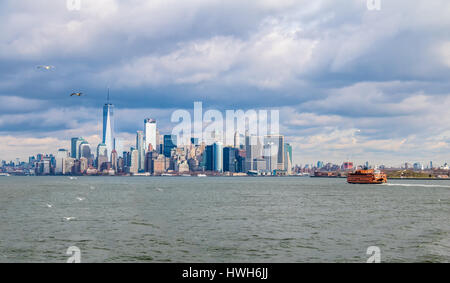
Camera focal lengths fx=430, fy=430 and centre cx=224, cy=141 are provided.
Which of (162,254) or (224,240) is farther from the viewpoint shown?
(224,240)

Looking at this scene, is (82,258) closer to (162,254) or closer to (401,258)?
(162,254)

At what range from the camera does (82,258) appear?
123 feet

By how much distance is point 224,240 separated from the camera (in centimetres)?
4575

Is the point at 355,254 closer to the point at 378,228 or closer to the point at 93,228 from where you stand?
the point at 378,228

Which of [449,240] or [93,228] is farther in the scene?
[93,228]
